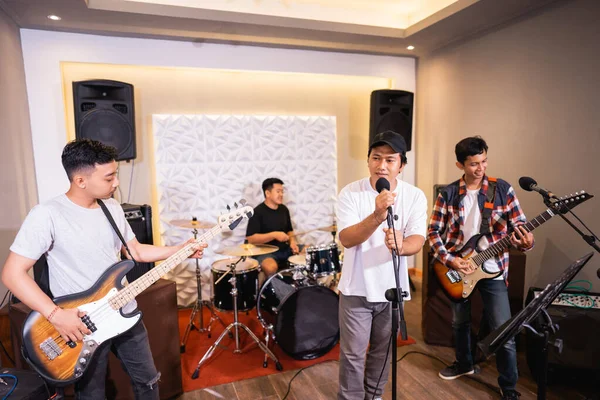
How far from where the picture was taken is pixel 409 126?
14.4 ft

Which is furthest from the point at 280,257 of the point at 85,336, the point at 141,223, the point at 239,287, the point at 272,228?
the point at 85,336

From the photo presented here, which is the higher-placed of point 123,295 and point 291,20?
point 291,20

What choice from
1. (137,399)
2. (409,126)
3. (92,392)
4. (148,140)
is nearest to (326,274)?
(137,399)

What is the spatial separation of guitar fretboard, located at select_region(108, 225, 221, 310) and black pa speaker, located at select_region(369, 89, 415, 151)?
2729 mm

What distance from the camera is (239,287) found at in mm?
3221

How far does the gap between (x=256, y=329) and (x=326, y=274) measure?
113 centimetres

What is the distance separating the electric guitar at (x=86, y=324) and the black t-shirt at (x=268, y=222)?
6.98 feet

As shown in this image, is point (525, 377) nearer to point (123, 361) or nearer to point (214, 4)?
point (123, 361)

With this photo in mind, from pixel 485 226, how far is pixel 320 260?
50.8 inches

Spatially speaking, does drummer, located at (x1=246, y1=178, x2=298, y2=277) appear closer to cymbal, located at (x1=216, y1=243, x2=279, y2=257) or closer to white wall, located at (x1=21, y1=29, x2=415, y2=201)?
cymbal, located at (x1=216, y1=243, x2=279, y2=257)

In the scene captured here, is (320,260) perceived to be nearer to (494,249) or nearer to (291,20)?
(494,249)

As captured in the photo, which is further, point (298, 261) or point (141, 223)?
point (298, 261)

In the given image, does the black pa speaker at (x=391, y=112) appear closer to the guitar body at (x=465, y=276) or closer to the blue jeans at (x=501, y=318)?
the guitar body at (x=465, y=276)

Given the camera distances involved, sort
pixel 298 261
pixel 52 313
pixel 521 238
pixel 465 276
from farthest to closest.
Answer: pixel 298 261 → pixel 465 276 → pixel 521 238 → pixel 52 313
